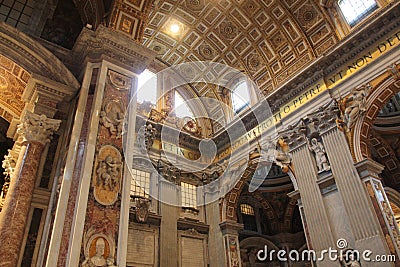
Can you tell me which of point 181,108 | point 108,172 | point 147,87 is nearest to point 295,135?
point 181,108

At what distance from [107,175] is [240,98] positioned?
9.27 metres

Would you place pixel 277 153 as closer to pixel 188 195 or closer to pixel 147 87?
pixel 188 195

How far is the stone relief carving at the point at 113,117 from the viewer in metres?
5.66

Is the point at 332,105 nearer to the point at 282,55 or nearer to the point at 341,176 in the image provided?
the point at 341,176

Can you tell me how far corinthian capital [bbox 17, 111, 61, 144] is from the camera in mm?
5652

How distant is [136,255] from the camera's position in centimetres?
995

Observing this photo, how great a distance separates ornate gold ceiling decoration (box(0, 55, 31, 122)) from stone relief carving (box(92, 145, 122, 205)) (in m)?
2.41

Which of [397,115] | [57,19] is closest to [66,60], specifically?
[57,19]

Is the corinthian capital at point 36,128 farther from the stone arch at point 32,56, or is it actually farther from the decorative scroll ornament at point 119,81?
the decorative scroll ornament at point 119,81

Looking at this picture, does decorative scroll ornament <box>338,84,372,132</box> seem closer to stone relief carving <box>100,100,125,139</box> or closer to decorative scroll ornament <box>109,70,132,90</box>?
decorative scroll ornament <box>109,70,132,90</box>

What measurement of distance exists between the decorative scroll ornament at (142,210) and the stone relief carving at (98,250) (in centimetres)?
579

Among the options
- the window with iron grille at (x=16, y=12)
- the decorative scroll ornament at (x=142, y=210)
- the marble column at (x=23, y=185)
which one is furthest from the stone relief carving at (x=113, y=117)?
the decorative scroll ornament at (x=142, y=210)

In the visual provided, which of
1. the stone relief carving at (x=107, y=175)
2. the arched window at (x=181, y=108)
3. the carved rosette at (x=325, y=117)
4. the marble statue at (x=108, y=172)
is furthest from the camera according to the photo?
the arched window at (x=181, y=108)

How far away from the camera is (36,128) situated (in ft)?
18.8
